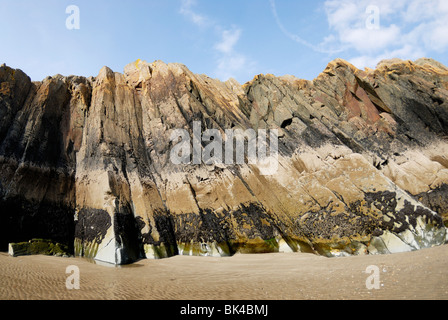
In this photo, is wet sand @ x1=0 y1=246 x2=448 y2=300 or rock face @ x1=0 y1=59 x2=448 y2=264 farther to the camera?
rock face @ x1=0 y1=59 x2=448 y2=264

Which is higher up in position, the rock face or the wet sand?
the rock face

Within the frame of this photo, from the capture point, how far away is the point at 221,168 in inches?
913

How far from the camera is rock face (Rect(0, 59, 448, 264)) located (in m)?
18.0

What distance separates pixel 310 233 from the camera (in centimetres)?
1897

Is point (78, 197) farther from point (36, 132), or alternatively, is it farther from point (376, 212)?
point (376, 212)

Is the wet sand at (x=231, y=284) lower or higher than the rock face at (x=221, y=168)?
lower

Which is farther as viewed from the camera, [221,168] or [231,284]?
[221,168]

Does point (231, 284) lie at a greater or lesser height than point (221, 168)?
lesser

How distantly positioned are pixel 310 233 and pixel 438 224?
7609 millimetres

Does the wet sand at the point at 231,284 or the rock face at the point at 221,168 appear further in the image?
the rock face at the point at 221,168

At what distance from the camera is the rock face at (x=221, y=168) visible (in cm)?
1795

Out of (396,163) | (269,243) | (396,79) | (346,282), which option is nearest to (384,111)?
(396,79)
